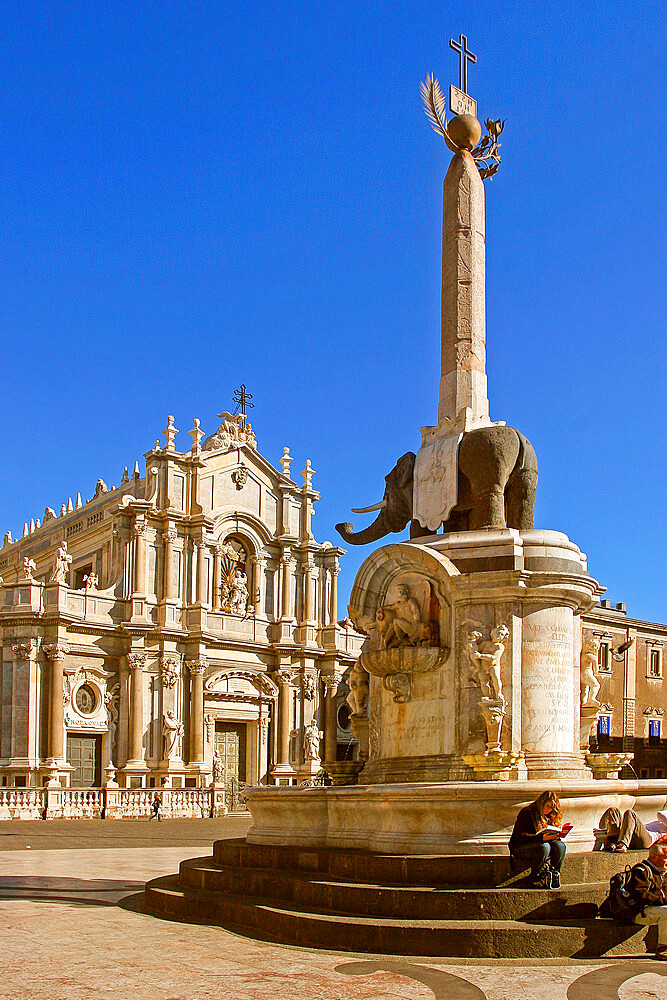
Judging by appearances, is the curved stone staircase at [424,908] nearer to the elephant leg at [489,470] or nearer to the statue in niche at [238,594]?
the elephant leg at [489,470]

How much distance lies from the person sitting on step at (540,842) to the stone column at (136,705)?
1297 inches

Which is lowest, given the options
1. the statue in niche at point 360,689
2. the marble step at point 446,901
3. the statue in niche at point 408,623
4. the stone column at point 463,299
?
the marble step at point 446,901

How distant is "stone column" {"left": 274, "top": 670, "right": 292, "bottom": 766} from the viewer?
148ft

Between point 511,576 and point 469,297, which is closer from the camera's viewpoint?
point 511,576

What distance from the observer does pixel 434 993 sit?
23.9 ft

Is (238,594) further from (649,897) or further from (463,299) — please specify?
(649,897)

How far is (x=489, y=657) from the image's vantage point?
454 inches

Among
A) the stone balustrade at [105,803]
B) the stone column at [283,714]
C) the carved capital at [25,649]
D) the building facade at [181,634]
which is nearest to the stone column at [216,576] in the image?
the building facade at [181,634]

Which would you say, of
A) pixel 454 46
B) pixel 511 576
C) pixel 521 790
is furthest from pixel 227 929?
pixel 454 46

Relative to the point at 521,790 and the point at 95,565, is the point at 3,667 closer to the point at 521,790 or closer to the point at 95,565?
the point at 95,565

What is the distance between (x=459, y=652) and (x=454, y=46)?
8.46m

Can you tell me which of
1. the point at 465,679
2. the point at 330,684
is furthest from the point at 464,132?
the point at 330,684

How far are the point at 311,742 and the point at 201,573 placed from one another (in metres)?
8.34

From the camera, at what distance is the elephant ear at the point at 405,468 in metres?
14.2
